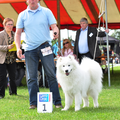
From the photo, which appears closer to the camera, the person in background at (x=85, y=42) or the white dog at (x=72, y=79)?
the white dog at (x=72, y=79)

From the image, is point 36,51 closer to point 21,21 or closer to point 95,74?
point 21,21

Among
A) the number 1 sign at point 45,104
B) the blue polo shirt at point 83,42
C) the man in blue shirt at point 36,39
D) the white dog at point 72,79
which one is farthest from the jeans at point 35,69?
the blue polo shirt at point 83,42

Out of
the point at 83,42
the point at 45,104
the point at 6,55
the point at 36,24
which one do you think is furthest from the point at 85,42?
→ the point at 45,104

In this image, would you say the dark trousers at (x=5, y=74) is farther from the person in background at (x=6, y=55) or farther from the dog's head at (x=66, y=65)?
the dog's head at (x=66, y=65)

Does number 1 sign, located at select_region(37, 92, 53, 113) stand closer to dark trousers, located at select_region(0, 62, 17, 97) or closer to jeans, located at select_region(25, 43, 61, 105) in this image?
jeans, located at select_region(25, 43, 61, 105)

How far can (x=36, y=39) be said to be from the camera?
3.15 m

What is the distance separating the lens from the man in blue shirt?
314 centimetres

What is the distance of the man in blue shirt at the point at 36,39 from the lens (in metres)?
3.14

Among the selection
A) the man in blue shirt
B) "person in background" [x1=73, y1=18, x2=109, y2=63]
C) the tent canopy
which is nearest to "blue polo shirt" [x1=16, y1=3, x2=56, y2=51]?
the man in blue shirt

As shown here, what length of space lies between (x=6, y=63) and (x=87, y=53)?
1.82 m

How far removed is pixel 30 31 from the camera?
316 centimetres

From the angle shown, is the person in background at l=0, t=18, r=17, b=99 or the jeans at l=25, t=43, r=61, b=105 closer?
the jeans at l=25, t=43, r=61, b=105

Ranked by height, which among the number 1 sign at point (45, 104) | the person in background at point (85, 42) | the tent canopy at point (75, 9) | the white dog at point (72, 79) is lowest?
the number 1 sign at point (45, 104)

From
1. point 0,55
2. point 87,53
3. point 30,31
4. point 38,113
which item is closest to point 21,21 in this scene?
point 30,31
